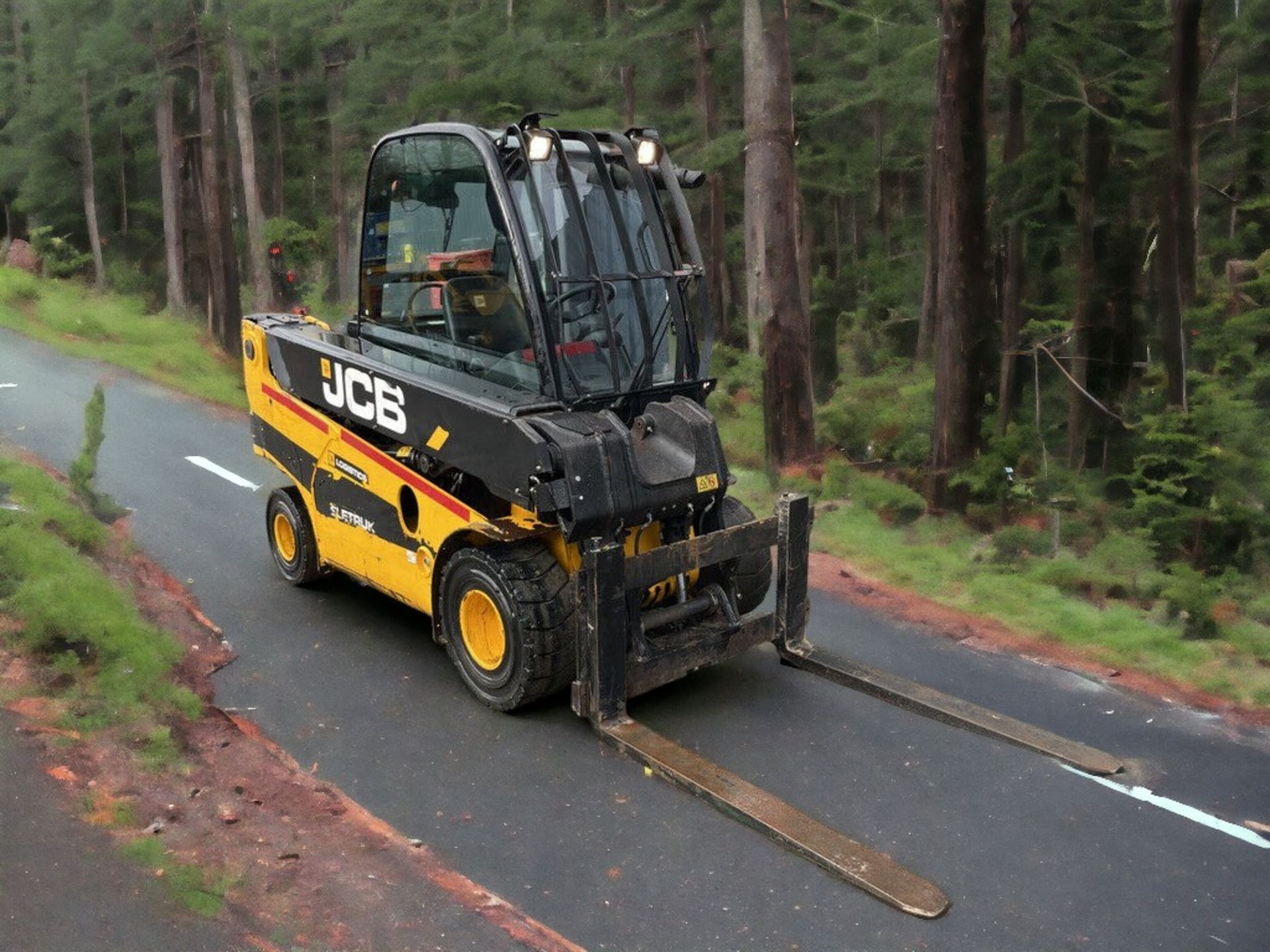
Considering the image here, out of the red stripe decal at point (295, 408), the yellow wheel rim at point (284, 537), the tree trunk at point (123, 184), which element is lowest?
the yellow wheel rim at point (284, 537)

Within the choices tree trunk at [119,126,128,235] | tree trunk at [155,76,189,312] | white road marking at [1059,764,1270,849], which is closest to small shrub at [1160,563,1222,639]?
white road marking at [1059,764,1270,849]

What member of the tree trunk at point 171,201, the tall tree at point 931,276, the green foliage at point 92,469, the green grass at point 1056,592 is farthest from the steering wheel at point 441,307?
the tree trunk at point 171,201

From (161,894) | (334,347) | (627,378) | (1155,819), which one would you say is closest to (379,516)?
(334,347)

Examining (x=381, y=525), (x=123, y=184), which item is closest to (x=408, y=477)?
(x=381, y=525)

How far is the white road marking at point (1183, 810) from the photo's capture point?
5.54 metres

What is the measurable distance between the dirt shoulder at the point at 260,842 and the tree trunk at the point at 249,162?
19.5m

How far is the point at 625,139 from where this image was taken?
7.06 metres

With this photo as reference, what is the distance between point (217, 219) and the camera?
24719mm

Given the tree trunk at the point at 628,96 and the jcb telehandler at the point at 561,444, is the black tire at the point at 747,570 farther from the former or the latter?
the tree trunk at the point at 628,96

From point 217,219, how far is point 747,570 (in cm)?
2047

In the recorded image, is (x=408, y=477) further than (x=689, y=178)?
No

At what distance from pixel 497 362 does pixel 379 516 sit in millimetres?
1476

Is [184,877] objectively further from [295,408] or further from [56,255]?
[56,255]

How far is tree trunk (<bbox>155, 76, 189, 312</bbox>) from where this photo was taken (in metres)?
29.9
